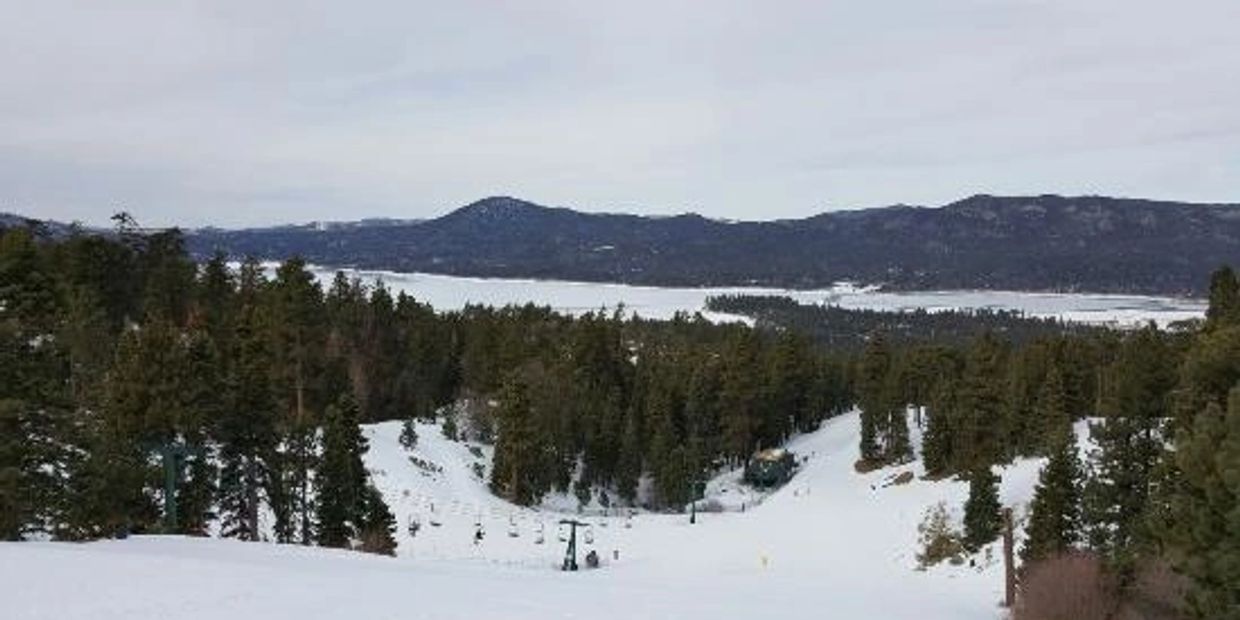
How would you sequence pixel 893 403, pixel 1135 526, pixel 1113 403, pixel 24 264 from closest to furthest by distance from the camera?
pixel 1135 526
pixel 24 264
pixel 1113 403
pixel 893 403

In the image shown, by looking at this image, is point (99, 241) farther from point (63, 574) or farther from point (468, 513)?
point (63, 574)

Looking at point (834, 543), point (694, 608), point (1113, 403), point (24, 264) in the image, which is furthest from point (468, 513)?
point (694, 608)

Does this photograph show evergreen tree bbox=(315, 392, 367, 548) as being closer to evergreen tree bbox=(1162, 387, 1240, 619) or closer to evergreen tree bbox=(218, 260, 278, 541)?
evergreen tree bbox=(218, 260, 278, 541)

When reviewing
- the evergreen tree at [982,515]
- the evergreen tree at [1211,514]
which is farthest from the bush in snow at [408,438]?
the evergreen tree at [1211,514]

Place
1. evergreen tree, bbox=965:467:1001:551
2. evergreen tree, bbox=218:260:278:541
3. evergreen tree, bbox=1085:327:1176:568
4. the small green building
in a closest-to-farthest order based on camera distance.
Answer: evergreen tree, bbox=1085:327:1176:568 < evergreen tree, bbox=218:260:278:541 < evergreen tree, bbox=965:467:1001:551 < the small green building

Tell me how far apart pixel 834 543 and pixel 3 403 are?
42351 millimetres

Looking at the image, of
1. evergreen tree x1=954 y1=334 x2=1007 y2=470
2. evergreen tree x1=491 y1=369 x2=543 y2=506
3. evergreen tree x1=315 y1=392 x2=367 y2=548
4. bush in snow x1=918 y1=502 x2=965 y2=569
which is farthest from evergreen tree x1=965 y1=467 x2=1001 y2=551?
evergreen tree x1=491 y1=369 x2=543 y2=506

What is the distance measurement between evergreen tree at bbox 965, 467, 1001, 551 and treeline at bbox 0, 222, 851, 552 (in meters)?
26.0

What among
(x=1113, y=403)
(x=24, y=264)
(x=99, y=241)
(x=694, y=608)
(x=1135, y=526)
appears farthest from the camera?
(x=99, y=241)

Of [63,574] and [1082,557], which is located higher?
[63,574]

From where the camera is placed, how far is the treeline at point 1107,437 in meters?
25.7

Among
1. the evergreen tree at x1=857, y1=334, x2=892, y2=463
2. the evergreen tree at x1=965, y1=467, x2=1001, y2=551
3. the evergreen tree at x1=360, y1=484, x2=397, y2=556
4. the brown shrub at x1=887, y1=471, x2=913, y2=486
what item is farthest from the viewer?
the evergreen tree at x1=857, y1=334, x2=892, y2=463

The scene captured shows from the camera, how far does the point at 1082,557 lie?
33500 millimetres

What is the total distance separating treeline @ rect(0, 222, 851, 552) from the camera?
32156mm
